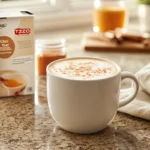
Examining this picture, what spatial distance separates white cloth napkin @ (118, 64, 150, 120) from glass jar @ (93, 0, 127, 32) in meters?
0.64

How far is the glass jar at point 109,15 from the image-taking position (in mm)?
1705

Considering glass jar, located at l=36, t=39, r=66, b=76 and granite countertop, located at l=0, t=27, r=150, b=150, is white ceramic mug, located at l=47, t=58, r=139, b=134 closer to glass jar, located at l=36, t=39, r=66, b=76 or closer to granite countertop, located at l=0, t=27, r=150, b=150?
granite countertop, located at l=0, t=27, r=150, b=150

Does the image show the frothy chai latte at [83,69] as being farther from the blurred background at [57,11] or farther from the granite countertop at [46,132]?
the blurred background at [57,11]

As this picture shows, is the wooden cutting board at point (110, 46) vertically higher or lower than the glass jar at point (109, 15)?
lower

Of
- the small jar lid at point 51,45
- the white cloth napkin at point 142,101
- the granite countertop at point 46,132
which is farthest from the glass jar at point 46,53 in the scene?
the white cloth napkin at point 142,101

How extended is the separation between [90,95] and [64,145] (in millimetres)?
112

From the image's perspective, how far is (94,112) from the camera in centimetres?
87

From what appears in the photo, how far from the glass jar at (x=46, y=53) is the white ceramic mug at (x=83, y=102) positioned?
0.38m

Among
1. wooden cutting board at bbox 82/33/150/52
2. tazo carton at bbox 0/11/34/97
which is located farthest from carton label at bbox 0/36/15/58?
wooden cutting board at bbox 82/33/150/52

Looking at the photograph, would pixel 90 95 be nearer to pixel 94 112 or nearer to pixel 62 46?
pixel 94 112

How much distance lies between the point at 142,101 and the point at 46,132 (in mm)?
247

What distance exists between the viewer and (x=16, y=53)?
3.55 ft

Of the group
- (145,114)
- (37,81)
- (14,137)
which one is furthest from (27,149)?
(37,81)

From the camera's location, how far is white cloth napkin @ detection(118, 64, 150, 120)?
0.98 metres
